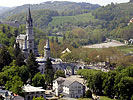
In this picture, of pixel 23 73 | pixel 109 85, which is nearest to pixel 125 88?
pixel 109 85

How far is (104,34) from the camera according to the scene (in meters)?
187

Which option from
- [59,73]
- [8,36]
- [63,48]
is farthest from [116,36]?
[59,73]

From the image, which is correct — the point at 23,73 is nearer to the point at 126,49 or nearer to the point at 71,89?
the point at 71,89

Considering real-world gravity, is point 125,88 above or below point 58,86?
above

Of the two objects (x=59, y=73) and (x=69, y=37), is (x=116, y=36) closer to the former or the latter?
Answer: (x=69, y=37)

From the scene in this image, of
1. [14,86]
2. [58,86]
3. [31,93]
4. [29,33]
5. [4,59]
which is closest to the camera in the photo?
[14,86]

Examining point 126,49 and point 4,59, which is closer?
point 4,59

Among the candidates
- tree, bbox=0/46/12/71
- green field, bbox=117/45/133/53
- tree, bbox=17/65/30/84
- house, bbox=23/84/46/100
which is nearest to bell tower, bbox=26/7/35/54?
tree, bbox=0/46/12/71

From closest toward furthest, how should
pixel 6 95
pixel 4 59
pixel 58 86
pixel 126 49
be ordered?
pixel 6 95 < pixel 58 86 < pixel 4 59 < pixel 126 49

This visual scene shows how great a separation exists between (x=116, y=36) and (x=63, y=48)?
206ft

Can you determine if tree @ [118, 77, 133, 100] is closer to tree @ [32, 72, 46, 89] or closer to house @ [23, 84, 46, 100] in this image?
tree @ [32, 72, 46, 89]

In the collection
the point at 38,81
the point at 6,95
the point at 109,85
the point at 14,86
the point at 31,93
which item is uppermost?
the point at 14,86

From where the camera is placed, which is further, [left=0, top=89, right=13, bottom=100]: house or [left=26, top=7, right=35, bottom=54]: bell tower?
[left=26, top=7, right=35, bottom=54]: bell tower

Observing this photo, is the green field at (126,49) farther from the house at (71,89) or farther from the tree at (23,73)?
the tree at (23,73)
